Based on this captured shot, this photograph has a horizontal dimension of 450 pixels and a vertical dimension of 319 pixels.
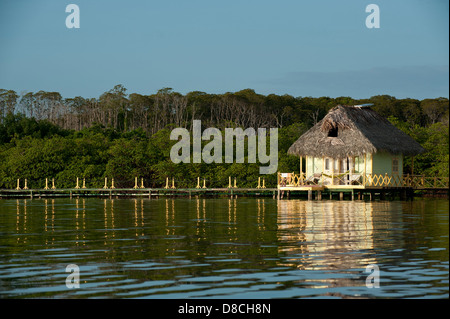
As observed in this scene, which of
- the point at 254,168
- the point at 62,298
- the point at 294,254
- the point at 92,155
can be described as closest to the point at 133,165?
the point at 92,155

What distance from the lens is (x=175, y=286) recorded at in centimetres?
848

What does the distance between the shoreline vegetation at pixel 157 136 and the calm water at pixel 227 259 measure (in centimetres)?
1606

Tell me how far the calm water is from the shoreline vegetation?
16058mm

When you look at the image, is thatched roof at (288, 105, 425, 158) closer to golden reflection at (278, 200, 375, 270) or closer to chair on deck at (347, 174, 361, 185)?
chair on deck at (347, 174, 361, 185)

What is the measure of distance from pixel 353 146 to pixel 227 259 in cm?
2364

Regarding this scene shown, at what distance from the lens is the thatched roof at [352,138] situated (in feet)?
110

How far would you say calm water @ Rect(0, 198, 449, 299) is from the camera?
8.23 meters

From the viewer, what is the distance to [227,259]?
10711mm

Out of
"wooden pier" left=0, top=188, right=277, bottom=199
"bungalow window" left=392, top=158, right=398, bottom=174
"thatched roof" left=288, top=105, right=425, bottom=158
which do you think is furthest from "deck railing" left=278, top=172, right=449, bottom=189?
"wooden pier" left=0, top=188, right=277, bottom=199

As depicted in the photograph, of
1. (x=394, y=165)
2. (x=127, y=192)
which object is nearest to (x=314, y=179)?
(x=394, y=165)

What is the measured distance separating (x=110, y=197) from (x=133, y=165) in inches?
151

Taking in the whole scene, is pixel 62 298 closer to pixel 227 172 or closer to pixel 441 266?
pixel 441 266

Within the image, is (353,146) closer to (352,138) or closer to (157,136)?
(352,138)

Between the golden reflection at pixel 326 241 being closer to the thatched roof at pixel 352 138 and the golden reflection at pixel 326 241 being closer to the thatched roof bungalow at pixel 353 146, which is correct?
the thatched roof at pixel 352 138
